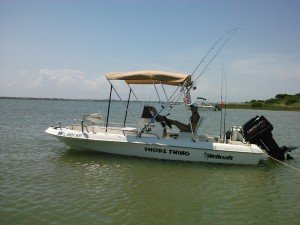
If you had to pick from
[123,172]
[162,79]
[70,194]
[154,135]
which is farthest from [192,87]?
[70,194]

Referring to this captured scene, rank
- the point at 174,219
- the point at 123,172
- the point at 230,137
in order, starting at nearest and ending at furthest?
the point at 174,219 → the point at 123,172 → the point at 230,137

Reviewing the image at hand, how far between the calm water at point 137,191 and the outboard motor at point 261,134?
648 millimetres

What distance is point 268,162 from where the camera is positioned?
43.3ft

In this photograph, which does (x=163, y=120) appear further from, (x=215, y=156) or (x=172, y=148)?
(x=215, y=156)

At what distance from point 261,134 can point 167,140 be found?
3.69 metres

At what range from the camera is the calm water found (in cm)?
733

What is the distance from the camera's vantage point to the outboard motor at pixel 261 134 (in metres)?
12.8

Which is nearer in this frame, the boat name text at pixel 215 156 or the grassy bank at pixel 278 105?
the boat name text at pixel 215 156

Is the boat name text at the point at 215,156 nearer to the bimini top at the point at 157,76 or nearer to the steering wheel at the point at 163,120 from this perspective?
the steering wheel at the point at 163,120

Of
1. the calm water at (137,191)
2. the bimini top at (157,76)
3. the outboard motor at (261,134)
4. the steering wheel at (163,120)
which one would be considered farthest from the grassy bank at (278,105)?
the bimini top at (157,76)

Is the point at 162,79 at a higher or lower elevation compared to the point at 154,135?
higher

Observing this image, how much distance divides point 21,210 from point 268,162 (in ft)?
31.0

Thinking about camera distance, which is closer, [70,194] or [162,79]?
[70,194]

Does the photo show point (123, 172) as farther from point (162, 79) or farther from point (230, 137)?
point (230, 137)
